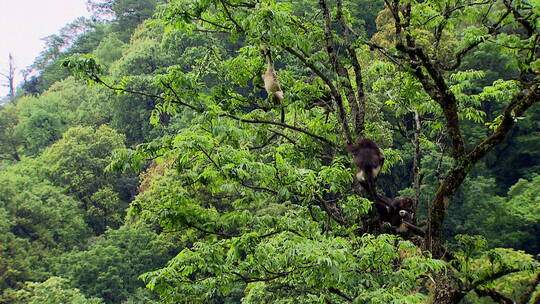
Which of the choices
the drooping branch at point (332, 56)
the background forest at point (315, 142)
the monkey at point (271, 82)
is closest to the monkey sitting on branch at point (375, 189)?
the background forest at point (315, 142)

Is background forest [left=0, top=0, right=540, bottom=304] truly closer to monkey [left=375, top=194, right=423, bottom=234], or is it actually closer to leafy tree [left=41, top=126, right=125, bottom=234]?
monkey [left=375, top=194, right=423, bottom=234]

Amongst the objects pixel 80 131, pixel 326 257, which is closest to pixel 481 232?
pixel 326 257

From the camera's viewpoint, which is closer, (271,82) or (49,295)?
(271,82)

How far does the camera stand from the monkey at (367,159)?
4.50m

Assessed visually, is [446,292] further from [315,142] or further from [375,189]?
[315,142]

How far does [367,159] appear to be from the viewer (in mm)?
4488

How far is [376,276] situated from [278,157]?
1342 millimetres

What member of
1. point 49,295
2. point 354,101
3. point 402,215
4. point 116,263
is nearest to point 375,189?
point 402,215

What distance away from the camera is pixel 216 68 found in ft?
19.3

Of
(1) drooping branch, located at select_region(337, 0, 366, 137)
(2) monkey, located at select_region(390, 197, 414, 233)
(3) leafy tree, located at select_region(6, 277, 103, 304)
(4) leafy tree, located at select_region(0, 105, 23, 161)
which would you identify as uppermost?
(4) leafy tree, located at select_region(0, 105, 23, 161)

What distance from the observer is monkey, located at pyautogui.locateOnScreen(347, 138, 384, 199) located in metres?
4.50

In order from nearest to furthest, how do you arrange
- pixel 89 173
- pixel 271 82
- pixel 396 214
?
pixel 271 82
pixel 396 214
pixel 89 173

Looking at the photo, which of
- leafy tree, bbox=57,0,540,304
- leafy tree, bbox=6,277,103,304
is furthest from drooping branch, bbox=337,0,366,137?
leafy tree, bbox=6,277,103,304

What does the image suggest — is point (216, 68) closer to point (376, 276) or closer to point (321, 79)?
point (321, 79)
